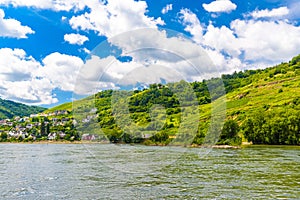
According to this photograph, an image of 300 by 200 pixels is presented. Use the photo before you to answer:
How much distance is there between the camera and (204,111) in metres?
106

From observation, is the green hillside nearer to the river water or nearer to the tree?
the tree

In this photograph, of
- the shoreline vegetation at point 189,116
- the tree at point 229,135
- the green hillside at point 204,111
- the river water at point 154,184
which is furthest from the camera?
the tree at point 229,135

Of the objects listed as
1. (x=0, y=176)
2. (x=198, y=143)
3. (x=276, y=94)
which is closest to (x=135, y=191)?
(x=0, y=176)

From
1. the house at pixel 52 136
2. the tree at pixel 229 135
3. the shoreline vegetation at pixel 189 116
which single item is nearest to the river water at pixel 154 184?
the shoreline vegetation at pixel 189 116

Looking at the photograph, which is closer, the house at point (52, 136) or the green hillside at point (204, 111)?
the green hillside at point (204, 111)

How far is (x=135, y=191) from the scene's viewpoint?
22109mm

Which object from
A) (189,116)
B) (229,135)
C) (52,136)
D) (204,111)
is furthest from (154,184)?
(52,136)

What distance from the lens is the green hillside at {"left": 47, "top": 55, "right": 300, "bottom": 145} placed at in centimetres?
3878

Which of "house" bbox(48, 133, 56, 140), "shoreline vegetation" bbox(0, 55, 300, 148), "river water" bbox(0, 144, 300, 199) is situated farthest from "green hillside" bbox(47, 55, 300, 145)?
"house" bbox(48, 133, 56, 140)

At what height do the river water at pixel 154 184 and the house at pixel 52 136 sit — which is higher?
the house at pixel 52 136

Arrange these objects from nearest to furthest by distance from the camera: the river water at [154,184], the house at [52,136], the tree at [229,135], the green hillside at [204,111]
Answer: the river water at [154,184] < the green hillside at [204,111] < the tree at [229,135] < the house at [52,136]

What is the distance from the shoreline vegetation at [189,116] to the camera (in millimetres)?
40469

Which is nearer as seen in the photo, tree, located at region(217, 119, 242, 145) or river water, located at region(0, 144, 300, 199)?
river water, located at region(0, 144, 300, 199)

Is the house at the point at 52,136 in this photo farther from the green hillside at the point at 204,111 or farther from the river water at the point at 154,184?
the river water at the point at 154,184
